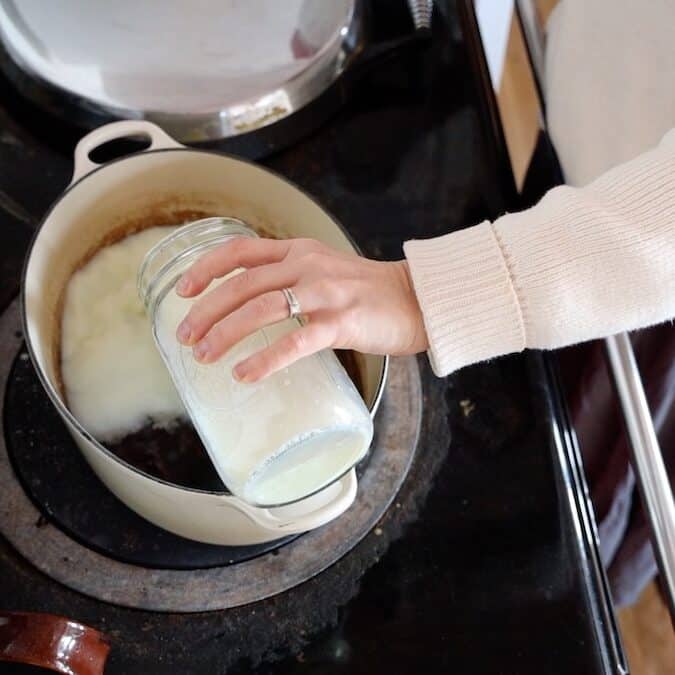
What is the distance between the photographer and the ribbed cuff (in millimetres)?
445

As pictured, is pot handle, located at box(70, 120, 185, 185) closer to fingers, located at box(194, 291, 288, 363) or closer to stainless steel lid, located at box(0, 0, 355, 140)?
stainless steel lid, located at box(0, 0, 355, 140)

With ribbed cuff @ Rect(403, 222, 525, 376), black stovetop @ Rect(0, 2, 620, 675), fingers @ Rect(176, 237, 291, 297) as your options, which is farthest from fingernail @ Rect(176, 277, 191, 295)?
black stovetop @ Rect(0, 2, 620, 675)

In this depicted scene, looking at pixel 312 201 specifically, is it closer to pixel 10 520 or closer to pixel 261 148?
pixel 261 148

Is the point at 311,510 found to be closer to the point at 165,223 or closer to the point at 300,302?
the point at 300,302

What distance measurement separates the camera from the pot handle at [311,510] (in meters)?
0.45

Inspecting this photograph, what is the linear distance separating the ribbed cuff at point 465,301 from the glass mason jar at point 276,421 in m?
0.06

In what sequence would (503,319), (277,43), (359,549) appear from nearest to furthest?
(503,319)
(359,549)
(277,43)

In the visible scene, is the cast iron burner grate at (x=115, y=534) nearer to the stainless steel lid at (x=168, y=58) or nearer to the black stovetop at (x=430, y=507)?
the black stovetop at (x=430, y=507)

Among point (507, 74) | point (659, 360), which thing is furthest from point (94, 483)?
point (507, 74)

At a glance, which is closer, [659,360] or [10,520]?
[10,520]

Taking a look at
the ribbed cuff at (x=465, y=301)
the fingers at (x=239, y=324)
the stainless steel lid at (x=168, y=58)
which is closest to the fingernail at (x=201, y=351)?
the fingers at (x=239, y=324)

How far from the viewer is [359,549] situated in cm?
56

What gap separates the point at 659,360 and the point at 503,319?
263mm

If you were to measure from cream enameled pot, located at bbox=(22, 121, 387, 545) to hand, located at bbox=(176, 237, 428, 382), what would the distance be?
37mm
